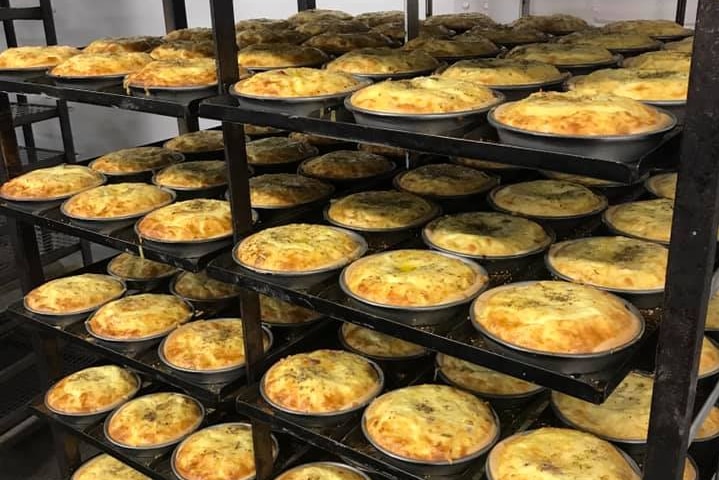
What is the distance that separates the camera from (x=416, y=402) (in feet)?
6.11

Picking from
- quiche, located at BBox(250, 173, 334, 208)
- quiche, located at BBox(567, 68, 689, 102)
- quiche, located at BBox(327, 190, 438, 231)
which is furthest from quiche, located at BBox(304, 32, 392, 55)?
quiche, located at BBox(567, 68, 689, 102)

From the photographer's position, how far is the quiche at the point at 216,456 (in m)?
2.17

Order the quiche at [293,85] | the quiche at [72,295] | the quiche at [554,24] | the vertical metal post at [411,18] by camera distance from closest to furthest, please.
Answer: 1. the quiche at [293,85]
2. the quiche at [72,295]
3. the vertical metal post at [411,18]
4. the quiche at [554,24]

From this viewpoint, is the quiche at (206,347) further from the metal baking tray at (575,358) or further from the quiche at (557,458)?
the metal baking tray at (575,358)

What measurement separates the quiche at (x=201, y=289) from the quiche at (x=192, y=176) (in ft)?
1.13

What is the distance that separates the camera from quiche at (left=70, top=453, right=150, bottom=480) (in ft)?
8.57

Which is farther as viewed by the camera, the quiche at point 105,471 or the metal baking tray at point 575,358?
the quiche at point 105,471

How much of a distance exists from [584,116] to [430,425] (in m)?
0.86

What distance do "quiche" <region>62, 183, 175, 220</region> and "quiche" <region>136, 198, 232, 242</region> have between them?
0.14 m

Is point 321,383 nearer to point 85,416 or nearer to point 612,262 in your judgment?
point 612,262

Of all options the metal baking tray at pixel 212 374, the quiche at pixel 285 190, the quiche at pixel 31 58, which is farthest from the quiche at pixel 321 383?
the quiche at pixel 31 58

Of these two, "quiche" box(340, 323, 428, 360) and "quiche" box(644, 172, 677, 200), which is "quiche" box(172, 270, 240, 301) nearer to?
"quiche" box(340, 323, 428, 360)

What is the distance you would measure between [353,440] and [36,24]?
16.4ft

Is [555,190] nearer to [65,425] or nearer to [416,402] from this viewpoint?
[416,402]
